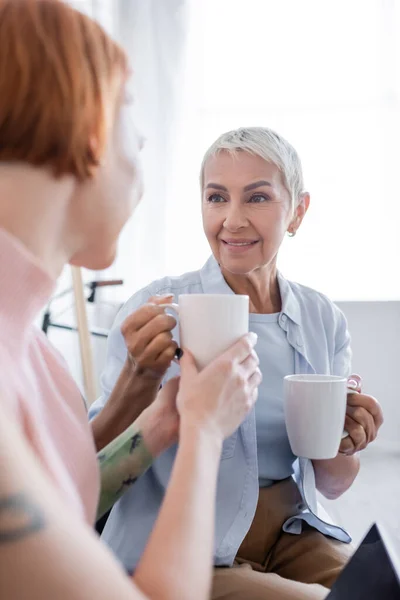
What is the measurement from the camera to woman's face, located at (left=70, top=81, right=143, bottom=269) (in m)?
0.57

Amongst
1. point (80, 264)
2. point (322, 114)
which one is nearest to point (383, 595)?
point (80, 264)

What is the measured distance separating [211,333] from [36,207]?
29 cm

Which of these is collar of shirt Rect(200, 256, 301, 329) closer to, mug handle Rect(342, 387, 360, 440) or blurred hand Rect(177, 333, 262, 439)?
mug handle Rect(342, 387, 360, 440)

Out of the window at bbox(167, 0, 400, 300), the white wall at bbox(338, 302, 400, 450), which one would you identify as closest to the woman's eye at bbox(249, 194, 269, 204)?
the window at bbox(167, 0, 400, 300)

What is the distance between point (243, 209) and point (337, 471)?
0.54m

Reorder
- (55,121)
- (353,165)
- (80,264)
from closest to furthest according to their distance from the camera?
(55,121)
(80,264)
(353,165)

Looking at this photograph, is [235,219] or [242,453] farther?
[235,219]

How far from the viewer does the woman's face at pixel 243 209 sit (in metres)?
1.17

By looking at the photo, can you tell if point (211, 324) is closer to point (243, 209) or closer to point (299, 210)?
point (243, 209)

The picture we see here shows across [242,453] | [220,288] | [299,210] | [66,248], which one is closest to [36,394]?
[66,248]

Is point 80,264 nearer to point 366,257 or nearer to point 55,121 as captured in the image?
point 55,121

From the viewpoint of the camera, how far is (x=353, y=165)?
101 inches

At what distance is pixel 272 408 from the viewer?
3.53ft

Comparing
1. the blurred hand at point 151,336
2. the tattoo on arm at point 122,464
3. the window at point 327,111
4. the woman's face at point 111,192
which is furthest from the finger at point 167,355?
the window at point 327,111
